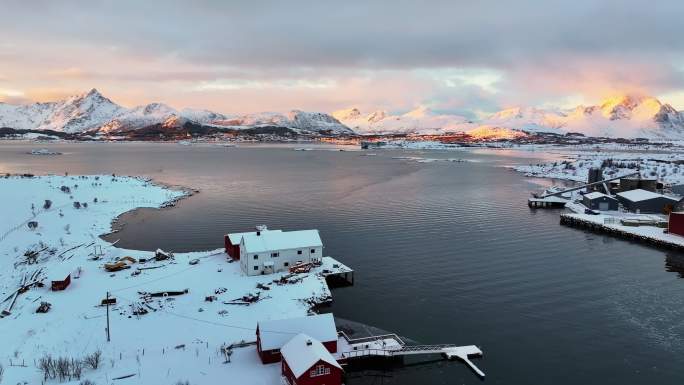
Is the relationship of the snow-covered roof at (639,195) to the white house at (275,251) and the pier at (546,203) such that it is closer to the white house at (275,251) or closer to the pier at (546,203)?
the pier at (546,203)

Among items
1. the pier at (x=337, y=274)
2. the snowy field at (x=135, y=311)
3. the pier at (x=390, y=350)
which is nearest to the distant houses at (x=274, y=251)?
the snowy field at (x=135, y=311)

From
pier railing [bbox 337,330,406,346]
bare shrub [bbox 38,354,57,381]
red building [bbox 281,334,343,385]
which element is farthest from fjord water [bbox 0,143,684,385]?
bare shrub [bbox 38,354,57,381]

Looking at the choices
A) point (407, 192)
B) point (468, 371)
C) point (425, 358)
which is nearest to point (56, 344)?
point (425, 358)

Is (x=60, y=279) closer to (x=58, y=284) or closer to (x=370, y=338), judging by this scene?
(x=58, y=284)

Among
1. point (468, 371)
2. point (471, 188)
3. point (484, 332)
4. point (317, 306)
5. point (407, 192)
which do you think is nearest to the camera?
point (468, 371)

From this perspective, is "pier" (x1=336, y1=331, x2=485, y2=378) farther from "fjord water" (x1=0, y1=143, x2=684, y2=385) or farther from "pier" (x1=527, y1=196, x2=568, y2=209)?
"pier" (x1=527, y1=196, x2=568, y2=209)

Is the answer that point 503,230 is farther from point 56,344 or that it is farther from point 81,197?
point 81,197

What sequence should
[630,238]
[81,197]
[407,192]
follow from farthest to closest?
1. [407,192]
2. [81,197]
3. [630,238]

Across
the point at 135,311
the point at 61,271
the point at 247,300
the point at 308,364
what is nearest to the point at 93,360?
the point at 135,311
